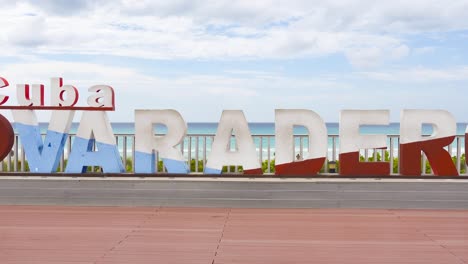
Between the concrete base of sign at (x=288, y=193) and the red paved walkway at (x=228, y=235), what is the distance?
170 millimetres

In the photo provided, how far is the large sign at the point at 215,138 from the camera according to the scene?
8.89 m

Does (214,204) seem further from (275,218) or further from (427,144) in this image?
(427,144)

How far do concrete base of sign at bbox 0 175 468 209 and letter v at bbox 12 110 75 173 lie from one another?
2.89 feet

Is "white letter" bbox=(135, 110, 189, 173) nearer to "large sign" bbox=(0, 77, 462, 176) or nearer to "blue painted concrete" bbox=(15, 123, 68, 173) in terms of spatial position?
"large sign" bbox=(0, 77, 462, 176)

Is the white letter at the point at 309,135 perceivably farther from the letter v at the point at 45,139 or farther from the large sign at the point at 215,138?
the letter v at the point at 45,139

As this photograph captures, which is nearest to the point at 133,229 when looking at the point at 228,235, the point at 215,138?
the point at 228,235

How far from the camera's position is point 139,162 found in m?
9.13

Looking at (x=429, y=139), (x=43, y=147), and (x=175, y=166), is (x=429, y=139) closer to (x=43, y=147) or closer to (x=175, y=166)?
(x=175, y=166)

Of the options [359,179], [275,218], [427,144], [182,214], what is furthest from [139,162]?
[427,144]

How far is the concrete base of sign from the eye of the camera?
342 inches

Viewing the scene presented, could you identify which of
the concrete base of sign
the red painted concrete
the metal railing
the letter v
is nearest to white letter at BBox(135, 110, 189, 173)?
the metal railing

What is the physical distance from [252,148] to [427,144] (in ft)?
7.19

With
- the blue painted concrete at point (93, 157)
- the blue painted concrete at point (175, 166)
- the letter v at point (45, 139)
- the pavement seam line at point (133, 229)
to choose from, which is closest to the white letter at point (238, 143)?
the blue painted concrete at point (175, 166)

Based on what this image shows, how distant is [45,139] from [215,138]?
2.24m
